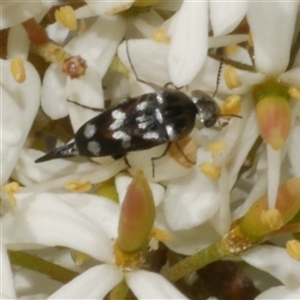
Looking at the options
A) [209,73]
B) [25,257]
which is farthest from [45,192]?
[209,73]

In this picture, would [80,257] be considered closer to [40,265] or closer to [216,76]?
[40,265]

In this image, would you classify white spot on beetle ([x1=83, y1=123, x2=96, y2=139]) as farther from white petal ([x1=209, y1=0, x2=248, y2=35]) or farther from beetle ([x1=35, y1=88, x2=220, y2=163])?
white petal ([x1=209, y1=0, x2=248, y2=35])

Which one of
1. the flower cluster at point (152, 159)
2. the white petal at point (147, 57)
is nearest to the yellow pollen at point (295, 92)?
the flower cluster at point (152, 159)

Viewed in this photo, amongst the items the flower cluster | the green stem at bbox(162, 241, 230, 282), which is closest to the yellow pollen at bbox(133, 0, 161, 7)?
the flower cluster

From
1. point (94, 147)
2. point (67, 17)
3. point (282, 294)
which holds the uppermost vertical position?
point (67, 17)

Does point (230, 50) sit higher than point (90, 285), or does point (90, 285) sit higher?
point (230, 50)

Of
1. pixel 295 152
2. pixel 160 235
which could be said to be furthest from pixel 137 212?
pixel 295 152

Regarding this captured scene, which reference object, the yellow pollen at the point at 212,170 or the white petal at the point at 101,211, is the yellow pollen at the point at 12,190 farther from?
the yellow pollen at the point at 212,170
